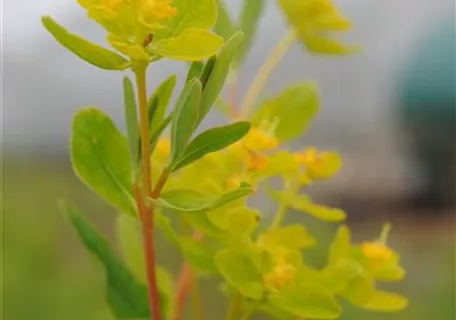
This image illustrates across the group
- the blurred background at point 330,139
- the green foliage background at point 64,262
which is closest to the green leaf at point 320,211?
the green foliage background at point 64,262

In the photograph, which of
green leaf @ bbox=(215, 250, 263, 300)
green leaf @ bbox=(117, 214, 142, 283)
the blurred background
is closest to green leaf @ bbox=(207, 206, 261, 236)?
green leaf @ bbox=(215, 250, 263, 300)

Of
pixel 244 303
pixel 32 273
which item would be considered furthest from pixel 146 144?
pixel 32 273

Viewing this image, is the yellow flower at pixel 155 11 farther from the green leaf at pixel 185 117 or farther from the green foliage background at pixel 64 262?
the green foliage background at pixel 64 262

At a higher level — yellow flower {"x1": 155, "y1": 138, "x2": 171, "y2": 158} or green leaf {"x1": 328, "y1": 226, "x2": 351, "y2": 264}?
yellow flower {"x1": 155, "y1": 138, "x2": 171, "y2": 158}

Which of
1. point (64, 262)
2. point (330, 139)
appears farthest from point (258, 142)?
point (330, 139)

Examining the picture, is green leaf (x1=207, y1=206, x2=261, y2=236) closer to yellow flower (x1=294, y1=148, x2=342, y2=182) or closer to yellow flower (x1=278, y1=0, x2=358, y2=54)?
yellow flower (x1=294, y1=148, x2=342, y2=182)
